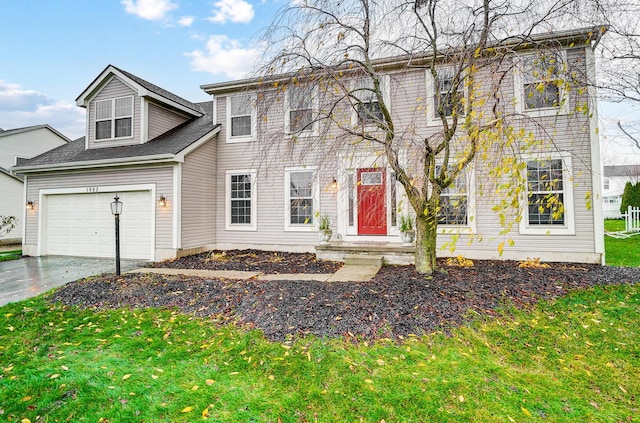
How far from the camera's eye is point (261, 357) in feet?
11.0

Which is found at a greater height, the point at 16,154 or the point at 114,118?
the point at 16,154

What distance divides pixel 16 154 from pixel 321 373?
23.5 m

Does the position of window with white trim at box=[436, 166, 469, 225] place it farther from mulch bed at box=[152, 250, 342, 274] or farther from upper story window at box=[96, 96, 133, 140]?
upper story window at box=[96, 96, 133, 140]

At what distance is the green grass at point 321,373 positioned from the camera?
253 centimetres

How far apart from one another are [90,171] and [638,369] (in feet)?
42.5

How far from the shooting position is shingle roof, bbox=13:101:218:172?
9.56 m

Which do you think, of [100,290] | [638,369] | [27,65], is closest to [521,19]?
[638,369]

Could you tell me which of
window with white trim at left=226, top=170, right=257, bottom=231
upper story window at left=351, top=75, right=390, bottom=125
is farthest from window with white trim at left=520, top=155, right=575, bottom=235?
window with white trim at left=226, top=170, right=257, bottom=231

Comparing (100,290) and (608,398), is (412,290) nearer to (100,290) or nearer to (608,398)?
(608,398)

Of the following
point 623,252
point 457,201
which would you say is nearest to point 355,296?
point 457,201

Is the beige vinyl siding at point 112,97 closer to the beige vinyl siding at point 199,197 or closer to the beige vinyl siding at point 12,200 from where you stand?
the beige vinyl siding at point 199,197

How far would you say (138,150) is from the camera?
32.6 feet

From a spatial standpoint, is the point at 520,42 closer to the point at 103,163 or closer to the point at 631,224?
the point at 103,163

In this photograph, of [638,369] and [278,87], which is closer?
[638,369]
